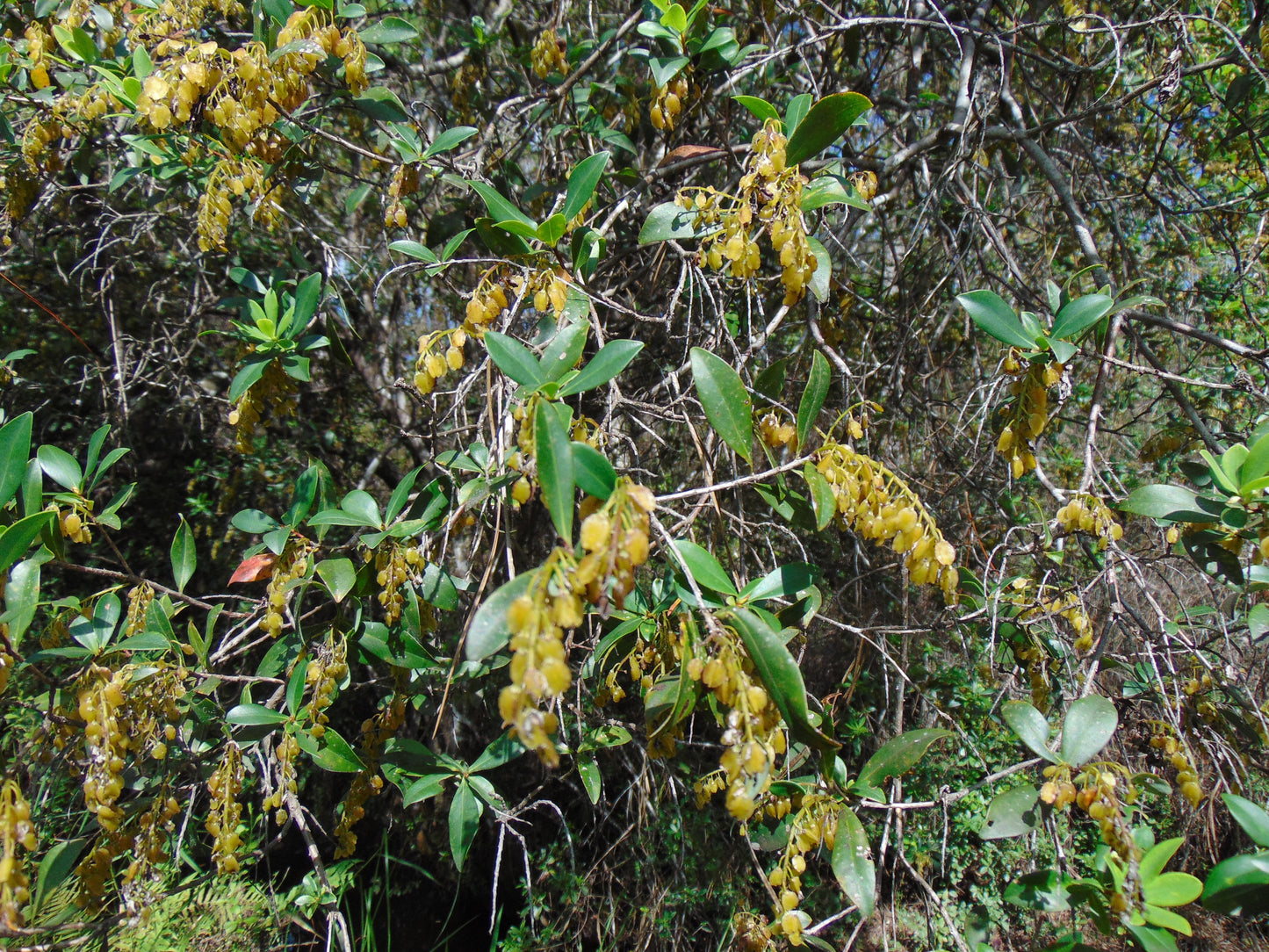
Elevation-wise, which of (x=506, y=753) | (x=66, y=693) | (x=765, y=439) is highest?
(x=765, y=439)

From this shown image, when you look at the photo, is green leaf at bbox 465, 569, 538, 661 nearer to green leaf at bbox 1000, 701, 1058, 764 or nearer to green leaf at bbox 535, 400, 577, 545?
green leaf at bbox 535, 400, 577, 545

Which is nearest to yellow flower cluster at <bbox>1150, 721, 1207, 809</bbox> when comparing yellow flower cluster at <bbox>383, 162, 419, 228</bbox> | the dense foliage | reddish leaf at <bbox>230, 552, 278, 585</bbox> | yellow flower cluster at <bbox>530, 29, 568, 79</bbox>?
the dense foliage

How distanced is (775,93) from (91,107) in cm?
193

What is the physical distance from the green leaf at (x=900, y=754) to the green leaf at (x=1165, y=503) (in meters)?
0.50

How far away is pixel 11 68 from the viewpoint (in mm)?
1616

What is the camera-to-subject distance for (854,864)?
1.03 meters

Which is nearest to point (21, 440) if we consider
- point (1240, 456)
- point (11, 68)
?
point (11, 68)

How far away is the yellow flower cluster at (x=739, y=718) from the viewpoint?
2.20ft

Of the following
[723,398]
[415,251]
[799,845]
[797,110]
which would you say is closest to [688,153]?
[797,110]

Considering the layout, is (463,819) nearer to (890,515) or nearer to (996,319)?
(890,515)

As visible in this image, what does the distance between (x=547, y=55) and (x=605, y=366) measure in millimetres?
1388

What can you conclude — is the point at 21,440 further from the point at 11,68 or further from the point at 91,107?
the point at 11,68

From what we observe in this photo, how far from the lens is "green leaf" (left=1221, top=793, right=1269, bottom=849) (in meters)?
0.91

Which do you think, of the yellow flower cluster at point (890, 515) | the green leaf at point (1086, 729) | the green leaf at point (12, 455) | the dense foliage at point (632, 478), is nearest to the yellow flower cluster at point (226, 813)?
the dense foliage at point (632, 478)
